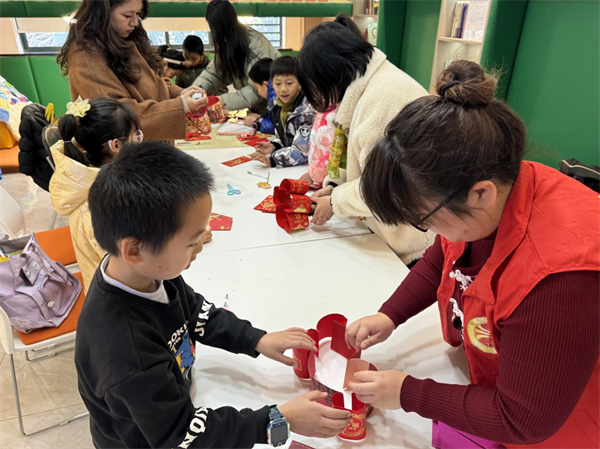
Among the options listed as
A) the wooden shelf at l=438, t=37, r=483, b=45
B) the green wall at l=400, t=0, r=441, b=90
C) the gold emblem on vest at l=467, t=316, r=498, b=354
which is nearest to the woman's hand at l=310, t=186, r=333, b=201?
the gold emblem on vest at l=467, t=316, r=498, b=354

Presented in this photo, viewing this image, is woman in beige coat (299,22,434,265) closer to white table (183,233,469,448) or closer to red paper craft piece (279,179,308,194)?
white table (183,233,469,448)

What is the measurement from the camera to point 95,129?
1541mm

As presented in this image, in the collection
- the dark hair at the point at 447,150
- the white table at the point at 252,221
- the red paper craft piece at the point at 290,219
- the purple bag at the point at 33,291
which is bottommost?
the purple bag at the point at 33,291

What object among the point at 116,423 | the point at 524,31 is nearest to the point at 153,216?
the point at 116,423

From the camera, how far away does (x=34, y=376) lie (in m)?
1.97

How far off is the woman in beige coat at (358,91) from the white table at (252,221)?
141 millimetres

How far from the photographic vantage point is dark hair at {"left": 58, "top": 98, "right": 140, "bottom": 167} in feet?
5.04

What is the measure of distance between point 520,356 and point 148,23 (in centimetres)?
645

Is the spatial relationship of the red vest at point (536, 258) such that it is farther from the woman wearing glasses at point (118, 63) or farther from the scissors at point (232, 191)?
the woman wearing glasses at point (118, 63)

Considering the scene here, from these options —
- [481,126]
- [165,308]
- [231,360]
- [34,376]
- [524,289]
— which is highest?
[481,126]

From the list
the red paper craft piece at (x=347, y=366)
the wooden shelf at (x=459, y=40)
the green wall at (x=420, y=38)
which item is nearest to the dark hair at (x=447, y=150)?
the red paper craft piece at (x=347, y=366)

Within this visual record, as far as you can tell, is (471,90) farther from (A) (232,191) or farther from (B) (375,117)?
(A) (232,191)

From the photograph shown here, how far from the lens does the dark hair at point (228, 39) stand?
3.03 metres

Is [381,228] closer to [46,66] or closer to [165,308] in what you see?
[165,308]
